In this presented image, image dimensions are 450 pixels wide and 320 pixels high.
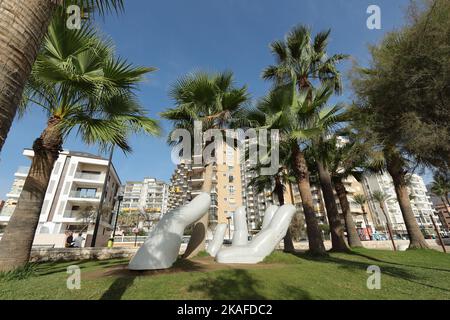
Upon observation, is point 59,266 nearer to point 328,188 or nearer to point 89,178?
point 328,188

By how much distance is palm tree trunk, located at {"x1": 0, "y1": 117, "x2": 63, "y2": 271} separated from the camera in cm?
575

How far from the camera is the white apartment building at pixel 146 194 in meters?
113

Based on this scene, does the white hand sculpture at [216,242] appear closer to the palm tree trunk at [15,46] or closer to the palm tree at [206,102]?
the palm tree at [206,102]

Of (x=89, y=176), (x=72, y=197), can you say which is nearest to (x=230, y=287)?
(x=72, y=197)

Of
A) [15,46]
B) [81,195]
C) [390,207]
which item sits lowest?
[15,46]

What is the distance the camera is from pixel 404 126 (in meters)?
6.62

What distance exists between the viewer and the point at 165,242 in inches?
258

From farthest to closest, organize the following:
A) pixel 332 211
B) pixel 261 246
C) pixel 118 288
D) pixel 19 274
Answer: pixel 332 211, pixel 261 246, pixel 19 274, pixel 118 288

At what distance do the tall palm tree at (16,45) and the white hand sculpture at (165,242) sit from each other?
540cm

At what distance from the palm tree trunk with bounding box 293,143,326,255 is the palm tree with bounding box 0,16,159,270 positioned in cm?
871

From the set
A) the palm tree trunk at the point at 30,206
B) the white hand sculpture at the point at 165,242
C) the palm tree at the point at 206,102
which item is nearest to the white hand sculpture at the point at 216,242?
the palm tree at the point at 206,102

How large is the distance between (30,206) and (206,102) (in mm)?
7152
